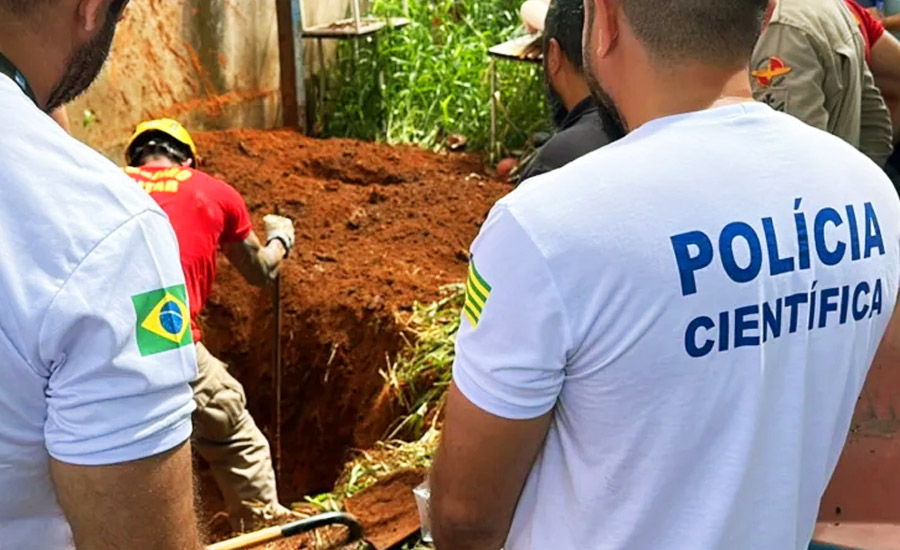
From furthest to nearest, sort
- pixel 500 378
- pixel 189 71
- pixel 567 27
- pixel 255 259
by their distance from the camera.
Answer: pixel 189 71, pixel 255 259, pixel 567 27, pixel 500 378

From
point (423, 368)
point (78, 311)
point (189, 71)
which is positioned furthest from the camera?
point (189, 71)

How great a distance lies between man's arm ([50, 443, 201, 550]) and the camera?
1281 millimetres

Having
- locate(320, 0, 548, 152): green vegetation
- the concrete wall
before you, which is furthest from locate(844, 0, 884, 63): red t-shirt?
→ locate(320, 0, 548, 152): green vegetation

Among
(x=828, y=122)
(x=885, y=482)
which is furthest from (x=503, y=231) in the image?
(x=828, y=122)

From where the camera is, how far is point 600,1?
4.93 feet

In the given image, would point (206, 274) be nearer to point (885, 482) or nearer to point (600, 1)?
point (885, 482)

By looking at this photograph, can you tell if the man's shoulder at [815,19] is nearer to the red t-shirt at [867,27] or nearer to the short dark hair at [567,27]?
the red t-shirt at [867,27]

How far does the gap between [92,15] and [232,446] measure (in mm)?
3704

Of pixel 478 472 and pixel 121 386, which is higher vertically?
pixel 121 386

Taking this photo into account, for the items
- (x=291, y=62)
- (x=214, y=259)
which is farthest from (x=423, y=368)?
(x=291, y=62)

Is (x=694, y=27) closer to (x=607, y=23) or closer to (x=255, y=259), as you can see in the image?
(x=607, y=23)

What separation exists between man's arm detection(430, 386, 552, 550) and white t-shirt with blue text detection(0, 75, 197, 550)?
401 millimetres

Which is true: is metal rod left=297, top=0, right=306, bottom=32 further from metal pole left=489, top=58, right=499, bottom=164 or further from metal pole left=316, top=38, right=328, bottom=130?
metal pole left=489, top=58, right=499, bottom=164

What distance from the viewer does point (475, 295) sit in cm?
146
